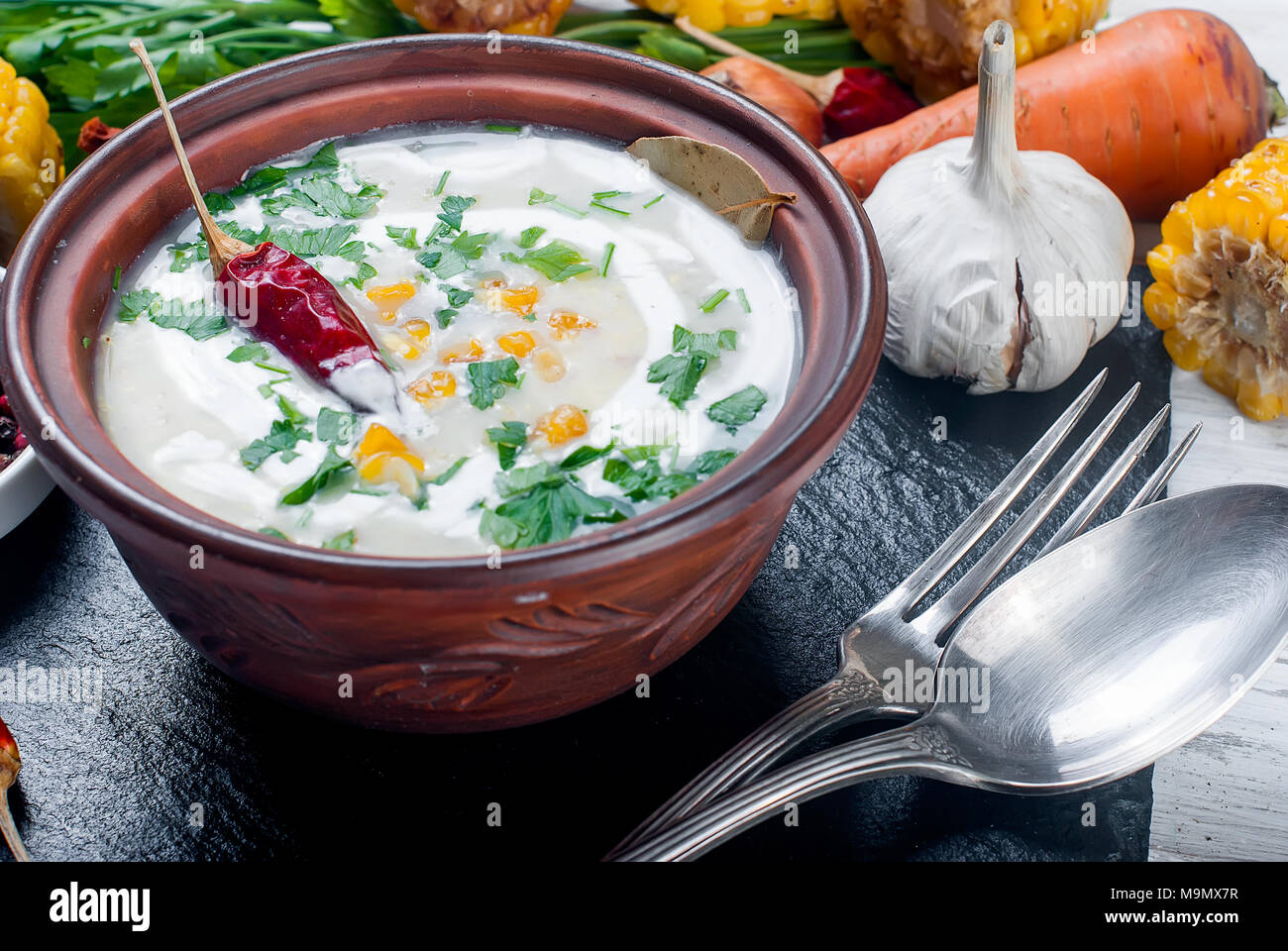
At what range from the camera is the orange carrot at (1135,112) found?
2861 mm

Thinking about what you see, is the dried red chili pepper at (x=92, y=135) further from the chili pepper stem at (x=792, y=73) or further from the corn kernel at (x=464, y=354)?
the chili pepper stem at (x=792, y=73)

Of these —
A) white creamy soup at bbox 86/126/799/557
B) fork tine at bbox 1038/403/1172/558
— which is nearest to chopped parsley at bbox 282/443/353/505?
white creamy soup at bbox 86/126/799/557

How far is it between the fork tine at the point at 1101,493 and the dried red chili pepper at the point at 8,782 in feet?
5.37

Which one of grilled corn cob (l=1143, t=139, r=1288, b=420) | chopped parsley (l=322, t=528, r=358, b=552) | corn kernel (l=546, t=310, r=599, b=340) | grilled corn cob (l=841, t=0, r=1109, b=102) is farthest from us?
grilled corn cob (l=841, t=0, r=1109, b=102)

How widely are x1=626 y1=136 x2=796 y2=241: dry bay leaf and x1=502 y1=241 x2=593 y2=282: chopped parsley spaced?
0.25 metres

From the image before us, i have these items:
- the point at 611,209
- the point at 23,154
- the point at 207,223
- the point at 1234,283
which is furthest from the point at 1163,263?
the point at 23,154

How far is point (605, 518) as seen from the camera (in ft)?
5.50

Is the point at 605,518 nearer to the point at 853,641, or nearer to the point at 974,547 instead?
the point at 853,641

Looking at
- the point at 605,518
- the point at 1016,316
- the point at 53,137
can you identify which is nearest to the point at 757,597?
the point at 605,518

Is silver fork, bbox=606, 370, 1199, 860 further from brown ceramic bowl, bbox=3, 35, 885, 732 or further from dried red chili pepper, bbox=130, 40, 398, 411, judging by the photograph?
dried red chili pepper, bbox=130, 40, 398, 411

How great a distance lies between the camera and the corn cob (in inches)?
122

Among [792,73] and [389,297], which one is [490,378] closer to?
[389,297]

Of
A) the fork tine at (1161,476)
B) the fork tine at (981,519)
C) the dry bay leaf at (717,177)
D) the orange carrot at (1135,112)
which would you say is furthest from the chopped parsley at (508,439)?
the orange carrot at (1135,112)

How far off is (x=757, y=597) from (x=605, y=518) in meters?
0.54
